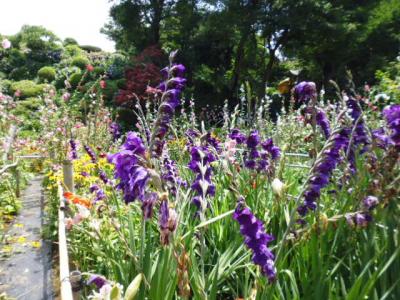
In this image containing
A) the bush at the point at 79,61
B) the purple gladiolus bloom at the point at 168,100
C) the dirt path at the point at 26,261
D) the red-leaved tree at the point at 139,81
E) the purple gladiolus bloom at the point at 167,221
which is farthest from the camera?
the bush at the point at 79,61

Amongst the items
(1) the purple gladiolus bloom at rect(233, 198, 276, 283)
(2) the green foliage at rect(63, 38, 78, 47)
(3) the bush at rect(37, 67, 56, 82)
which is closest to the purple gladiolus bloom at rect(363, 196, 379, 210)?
(1) the purple gladiolus bloom at rect(233, 198, 276, 283)

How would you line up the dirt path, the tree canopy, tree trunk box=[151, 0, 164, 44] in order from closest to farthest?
the dirt path, the tree canopy, tree trunk box=[151, 0, 164, 44]

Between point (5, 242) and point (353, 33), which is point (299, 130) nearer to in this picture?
point (5, 242)

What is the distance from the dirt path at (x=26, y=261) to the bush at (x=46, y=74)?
2174cm

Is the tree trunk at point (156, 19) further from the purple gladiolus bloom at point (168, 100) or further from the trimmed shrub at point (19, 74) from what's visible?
the purple gladiolus bloom at point (168, 100)

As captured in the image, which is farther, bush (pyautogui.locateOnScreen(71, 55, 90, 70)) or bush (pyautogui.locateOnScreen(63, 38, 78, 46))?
bush (pyautogui.locateOnScreen(63, 38, 78, 46))

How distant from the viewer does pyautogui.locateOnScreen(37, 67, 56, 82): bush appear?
2458 cm

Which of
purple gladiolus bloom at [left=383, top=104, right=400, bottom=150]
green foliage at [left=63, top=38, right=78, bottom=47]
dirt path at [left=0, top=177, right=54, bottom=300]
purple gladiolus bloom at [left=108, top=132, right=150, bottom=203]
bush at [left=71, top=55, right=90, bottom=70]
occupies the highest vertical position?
green foliage at [left=63, top=38, right=78, bottom=47]

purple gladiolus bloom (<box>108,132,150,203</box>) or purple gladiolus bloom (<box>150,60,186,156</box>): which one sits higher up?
purple gladiolus bloom (<box>150,60,186,156</box>)

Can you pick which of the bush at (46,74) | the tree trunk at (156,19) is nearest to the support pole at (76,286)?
the tree trunk at (156,19)

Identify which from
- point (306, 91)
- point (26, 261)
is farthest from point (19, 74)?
point (306, 91)

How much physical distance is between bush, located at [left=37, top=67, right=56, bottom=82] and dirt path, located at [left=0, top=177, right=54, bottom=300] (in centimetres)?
2174

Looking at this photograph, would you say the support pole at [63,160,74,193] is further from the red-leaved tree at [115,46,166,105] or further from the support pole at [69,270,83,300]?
the red-leaved tree at [115,46,166,105]

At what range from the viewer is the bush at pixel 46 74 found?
24.6m
